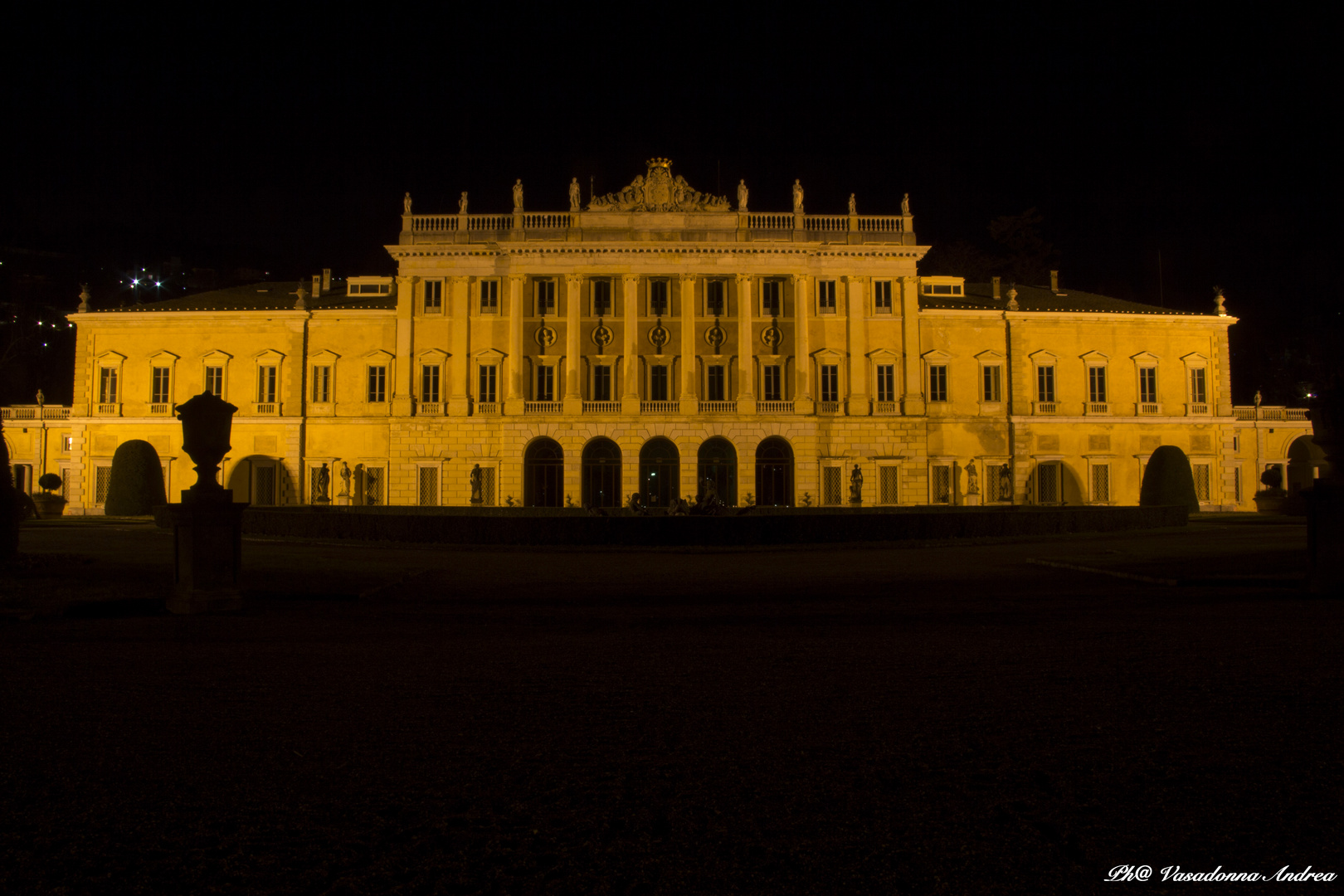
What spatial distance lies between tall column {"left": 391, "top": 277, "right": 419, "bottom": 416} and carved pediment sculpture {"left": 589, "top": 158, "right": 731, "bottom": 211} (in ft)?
33.2

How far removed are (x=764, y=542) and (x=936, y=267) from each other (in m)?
48.9

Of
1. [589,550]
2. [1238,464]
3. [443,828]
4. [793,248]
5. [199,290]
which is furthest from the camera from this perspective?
[199,290]

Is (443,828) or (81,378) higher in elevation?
(81,378)

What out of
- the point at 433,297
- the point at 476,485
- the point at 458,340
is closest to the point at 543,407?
the point at 476,485

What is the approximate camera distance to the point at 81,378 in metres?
49.3

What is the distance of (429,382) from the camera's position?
48312 mm

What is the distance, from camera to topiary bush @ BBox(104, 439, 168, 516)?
40.0 m

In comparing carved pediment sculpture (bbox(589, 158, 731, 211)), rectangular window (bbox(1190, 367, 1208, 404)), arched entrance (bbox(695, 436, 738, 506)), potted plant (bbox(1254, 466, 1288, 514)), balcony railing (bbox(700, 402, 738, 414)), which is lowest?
potted plant (bbox(1254, 466, 1288, 514))

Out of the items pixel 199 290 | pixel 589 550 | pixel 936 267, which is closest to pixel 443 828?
pixel 589 550

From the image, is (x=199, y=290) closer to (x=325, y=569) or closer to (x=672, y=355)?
(x=672, y=355)

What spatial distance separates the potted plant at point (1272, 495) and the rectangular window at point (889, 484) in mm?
15963

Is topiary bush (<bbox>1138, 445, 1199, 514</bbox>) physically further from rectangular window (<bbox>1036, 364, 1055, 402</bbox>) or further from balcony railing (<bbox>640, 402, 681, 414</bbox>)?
balcony railing (<bbox>640, 402, 681, 414</bbox>)

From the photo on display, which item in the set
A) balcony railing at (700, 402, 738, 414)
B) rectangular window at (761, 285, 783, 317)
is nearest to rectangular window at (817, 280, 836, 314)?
rectangular window at (761, 285, 783, 317)

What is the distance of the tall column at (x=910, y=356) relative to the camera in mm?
47844
